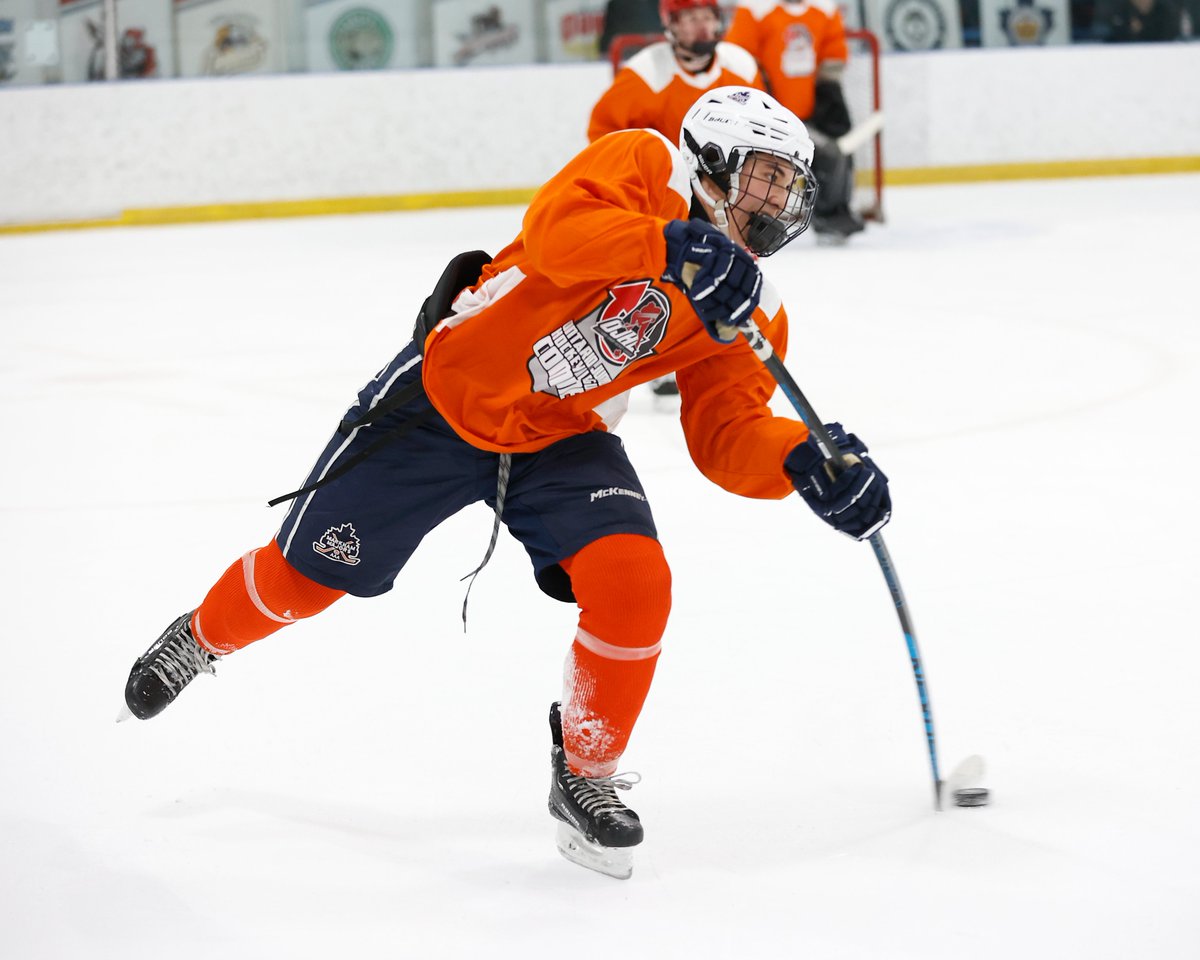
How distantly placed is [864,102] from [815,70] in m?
1.42

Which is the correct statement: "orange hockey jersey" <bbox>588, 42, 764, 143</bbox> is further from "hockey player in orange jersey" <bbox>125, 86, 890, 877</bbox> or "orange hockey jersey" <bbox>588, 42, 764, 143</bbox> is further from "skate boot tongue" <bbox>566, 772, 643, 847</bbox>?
"skate boot tongue" <bbox>566, 772, 643, 847</bbox>

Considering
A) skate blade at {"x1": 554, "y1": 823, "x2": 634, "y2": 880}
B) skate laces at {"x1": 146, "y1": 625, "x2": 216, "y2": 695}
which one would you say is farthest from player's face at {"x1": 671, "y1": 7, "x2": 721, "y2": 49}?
skate blade at {"x1": 554, "y1": 823, "x2": 634, "y2": 880}

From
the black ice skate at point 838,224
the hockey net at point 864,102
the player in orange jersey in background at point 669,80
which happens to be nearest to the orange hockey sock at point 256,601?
the player in orange jersey in background at point 669,80

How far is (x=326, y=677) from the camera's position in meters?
2.34

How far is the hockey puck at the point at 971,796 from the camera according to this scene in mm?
1874

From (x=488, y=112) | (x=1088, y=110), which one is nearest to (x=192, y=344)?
(x=488, y=112)

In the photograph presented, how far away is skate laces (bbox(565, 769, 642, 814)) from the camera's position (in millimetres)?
1740

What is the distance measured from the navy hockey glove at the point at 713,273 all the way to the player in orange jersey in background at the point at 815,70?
558cm

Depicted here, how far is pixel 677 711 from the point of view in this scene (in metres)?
2.20

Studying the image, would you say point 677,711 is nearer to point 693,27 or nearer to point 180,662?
point 180,662

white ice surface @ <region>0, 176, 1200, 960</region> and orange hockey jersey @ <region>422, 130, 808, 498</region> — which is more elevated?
orange hockey jersey @ <region>422, 130, 808, 498</region>

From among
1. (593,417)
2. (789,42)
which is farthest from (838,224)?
(593,417)

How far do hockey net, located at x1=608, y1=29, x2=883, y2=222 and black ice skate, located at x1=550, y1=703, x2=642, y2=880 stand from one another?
6.58 metres

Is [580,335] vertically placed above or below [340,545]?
above
